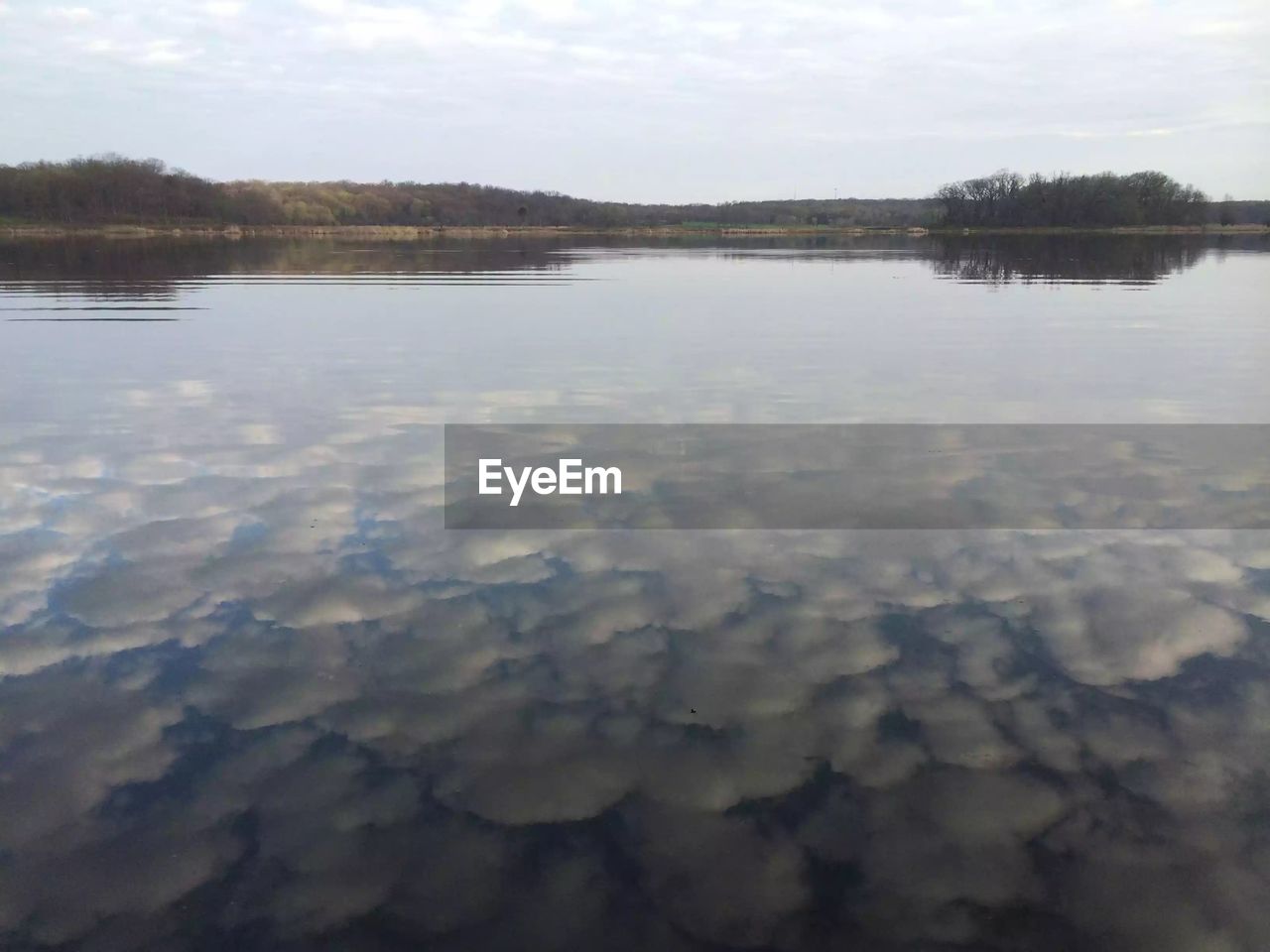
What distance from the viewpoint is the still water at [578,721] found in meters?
4.58

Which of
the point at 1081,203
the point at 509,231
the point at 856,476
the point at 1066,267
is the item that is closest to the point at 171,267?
the point at 1066,267

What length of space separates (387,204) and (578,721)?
18192 cm

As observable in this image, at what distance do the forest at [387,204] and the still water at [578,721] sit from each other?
13716 cm

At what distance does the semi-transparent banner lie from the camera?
970cm

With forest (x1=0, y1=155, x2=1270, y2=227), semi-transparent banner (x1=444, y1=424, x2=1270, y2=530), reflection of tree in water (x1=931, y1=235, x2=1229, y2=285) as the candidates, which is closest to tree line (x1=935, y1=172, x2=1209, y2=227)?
forest (x1=0, y1=155, x2=1270, y2=227)

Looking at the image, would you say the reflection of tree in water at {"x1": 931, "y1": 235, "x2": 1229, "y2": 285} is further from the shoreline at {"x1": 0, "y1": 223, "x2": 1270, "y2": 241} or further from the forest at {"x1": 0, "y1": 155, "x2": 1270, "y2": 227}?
the forest at {"x1": 0, "y1": 155, "x2": 1270, "y2": 227}

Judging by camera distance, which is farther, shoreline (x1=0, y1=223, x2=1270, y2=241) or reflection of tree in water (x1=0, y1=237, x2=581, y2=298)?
shoreline (x1=0, y1=223, x2=1270, y2=241)

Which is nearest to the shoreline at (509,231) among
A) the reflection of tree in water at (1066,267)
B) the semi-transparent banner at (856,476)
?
the reflection of tree in water at (1066,267)

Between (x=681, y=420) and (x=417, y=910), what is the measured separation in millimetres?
9708

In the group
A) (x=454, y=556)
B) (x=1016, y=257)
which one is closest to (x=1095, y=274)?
(x=1016, y=257)

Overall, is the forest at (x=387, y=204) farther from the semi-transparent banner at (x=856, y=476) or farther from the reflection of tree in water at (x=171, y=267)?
the semi-transparent banner at (x=856, y=476)

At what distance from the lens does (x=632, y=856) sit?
16.0 ft

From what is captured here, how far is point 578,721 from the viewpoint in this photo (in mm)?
6062

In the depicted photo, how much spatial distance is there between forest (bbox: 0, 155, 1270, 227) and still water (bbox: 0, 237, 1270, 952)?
137m
